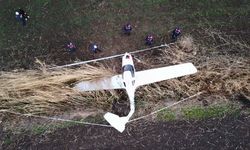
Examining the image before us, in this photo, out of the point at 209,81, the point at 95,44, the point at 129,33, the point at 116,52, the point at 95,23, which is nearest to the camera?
the point at 209,81

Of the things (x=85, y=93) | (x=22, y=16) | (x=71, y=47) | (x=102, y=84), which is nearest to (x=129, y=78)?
(x=102, y=84)

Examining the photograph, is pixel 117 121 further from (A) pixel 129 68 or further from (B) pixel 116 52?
(B) pixel 116 52

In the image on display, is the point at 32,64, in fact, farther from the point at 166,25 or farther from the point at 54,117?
the point at 166,25

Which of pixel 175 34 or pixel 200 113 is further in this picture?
pixel 175 34

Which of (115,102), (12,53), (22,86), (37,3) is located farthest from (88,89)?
(37,3)

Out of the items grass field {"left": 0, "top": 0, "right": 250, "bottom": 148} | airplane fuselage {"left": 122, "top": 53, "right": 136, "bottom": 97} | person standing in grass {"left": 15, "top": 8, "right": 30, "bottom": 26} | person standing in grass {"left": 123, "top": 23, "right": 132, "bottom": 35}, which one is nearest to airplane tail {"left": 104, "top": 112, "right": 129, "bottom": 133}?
airplane fuselage {"left": 122, "top": 53, "right": 136, "bottom": 97}

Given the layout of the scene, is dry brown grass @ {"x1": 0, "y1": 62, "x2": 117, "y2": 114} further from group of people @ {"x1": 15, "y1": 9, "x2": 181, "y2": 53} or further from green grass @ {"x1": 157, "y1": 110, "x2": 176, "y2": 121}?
green grass @ {"x1": 157, "y1": 110, "x2": 176, "y2": 121}
